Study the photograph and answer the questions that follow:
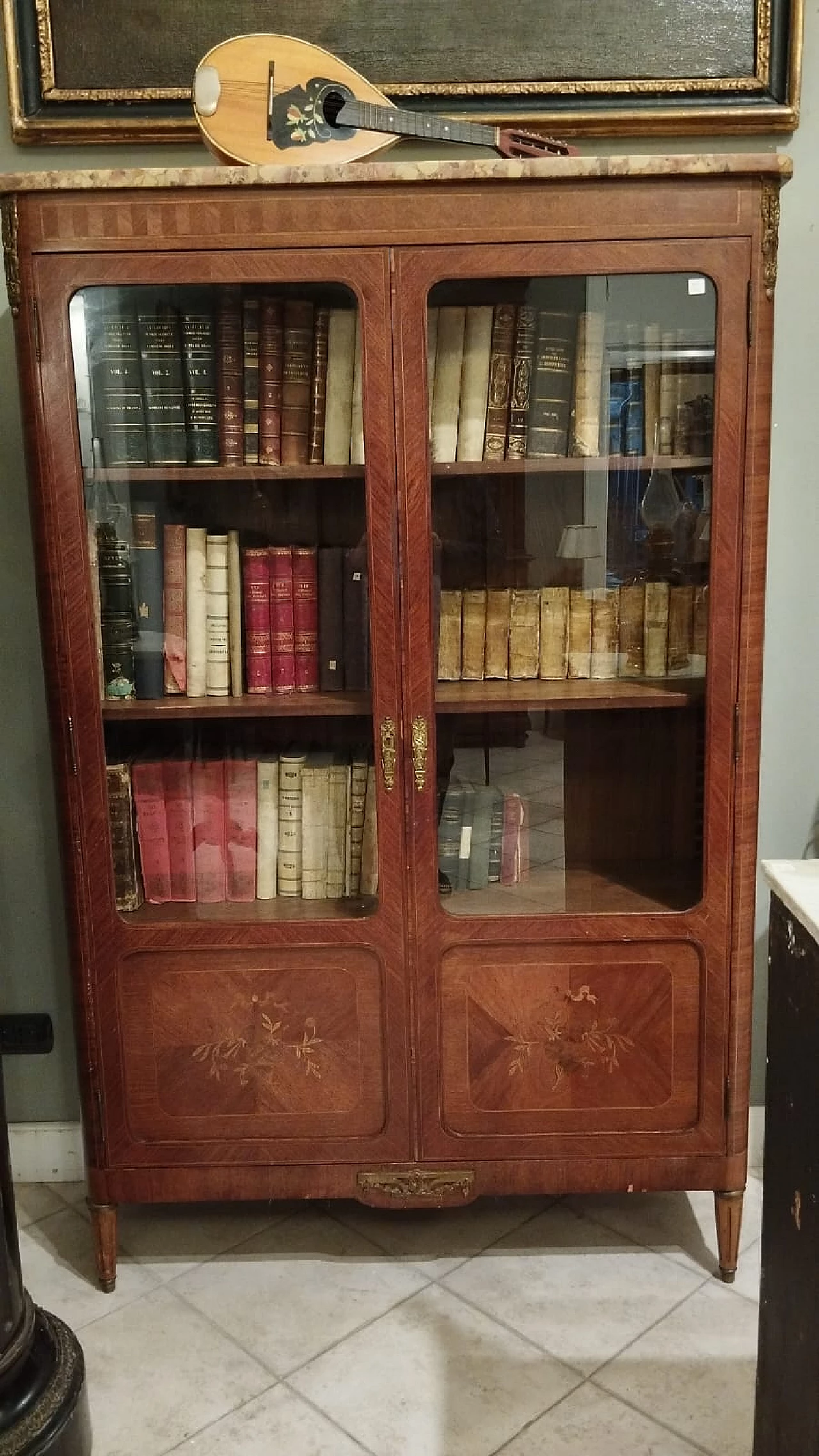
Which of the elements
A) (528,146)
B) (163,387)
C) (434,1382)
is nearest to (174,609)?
(163,387)

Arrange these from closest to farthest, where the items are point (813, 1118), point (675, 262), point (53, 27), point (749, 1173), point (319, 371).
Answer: point (813, 1118) < point (675, 262) < point (319, 371) < point (53, 27) < point (749, 1173)

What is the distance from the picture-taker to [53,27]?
201 centimetres

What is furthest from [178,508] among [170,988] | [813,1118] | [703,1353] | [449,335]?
[703,1353]

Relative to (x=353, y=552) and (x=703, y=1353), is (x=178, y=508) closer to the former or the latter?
(x=353, y=552)

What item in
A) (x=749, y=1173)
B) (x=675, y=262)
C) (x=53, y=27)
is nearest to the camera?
(x=675, y=262)

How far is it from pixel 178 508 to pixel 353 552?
307 mm

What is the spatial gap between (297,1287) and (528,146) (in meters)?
1.97

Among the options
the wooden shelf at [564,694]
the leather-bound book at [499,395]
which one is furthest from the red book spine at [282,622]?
the leather-bound book at [499,395]

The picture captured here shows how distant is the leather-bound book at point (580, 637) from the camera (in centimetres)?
194

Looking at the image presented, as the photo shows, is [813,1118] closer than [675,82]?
Yes

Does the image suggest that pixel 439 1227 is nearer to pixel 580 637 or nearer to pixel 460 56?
pixel 580 637

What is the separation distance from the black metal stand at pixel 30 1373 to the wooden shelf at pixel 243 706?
62 centimetres

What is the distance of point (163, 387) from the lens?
1861mm

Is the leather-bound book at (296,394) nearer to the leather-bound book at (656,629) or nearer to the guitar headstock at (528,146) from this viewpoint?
the guitar headstock at (528,146)
